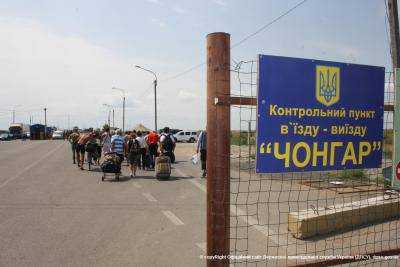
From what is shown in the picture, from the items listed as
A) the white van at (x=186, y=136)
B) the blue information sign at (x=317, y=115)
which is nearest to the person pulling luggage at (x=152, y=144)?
the blue information sign at (x=317, y=115)

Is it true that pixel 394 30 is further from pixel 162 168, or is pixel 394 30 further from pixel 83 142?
pixel 83 142

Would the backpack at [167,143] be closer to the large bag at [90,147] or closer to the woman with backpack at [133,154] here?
the woman with backpack at [133,154]

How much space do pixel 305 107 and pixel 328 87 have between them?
0.98ft

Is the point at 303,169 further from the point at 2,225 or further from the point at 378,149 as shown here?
the point at 2,225

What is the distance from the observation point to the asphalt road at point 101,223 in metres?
6.00

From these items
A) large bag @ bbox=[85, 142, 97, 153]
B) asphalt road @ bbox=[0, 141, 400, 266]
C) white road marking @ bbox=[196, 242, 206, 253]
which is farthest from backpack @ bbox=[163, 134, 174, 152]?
white road marking @ bbox=[196, 242, 206, 253]

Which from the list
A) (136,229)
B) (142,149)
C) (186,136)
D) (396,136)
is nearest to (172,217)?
(136,229)

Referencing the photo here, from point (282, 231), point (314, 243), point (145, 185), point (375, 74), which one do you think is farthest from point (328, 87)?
point (145, 185)

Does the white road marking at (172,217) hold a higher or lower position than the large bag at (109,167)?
lower

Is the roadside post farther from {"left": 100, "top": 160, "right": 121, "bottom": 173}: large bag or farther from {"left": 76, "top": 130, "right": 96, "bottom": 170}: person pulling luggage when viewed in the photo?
{"left": 76, "top": 130, "right": 96, "bottom": 170}: person pulling luggage

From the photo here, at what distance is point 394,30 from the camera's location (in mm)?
12039

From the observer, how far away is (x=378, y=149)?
4.21 metres

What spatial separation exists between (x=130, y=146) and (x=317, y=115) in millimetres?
13519

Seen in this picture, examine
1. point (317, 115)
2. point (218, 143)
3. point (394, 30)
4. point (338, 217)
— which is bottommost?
point (338, 217)
